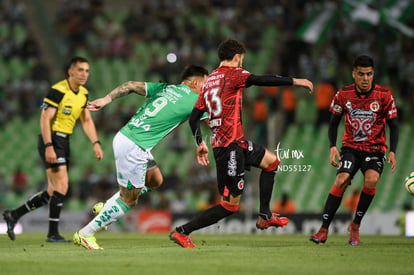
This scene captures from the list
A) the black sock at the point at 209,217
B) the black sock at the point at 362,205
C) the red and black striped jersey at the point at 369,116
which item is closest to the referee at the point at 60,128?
the black sock at the point at 209,217

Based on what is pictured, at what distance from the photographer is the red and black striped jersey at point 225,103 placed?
9.05 metres

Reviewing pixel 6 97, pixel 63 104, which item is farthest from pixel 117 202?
pixel 6 97

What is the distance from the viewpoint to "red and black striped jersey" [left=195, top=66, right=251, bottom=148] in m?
9.05

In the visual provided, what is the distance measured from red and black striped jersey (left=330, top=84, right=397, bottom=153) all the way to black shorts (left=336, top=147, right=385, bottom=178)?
7 cm

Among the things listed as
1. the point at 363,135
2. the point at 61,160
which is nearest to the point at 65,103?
the point at 61,160

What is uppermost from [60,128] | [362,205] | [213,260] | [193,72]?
[193,72]

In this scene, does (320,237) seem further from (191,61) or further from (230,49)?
(191,61)

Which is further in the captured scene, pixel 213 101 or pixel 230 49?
pixel 230 49

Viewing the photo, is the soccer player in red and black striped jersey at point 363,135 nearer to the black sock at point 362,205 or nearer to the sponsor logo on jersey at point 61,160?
the black sock at point 362,205

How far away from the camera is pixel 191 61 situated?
24406mm

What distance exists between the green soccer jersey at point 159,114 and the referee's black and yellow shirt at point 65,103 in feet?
6.86

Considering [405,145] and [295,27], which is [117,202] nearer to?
[405,145]

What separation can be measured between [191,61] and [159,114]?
49.1 feet

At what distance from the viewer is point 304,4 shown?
75.8 feet
